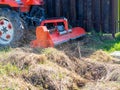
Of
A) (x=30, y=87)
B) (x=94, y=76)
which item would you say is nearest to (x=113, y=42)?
(x=94, y=76)

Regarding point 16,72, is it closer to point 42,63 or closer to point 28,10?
point 42,63

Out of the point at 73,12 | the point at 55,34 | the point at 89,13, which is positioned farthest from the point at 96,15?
the point at 55,34

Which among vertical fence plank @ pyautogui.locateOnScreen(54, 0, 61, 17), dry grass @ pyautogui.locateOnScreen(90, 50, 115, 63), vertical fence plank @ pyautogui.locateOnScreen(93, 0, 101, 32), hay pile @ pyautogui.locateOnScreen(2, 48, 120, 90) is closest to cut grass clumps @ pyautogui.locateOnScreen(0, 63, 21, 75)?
hay pile @ pyautogui.locateOnScreen(2, 48, 120, 90)

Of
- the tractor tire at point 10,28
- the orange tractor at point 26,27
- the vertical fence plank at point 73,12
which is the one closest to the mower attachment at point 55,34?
the orange tractor at point 26,27

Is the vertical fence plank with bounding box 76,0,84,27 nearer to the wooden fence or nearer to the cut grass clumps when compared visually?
the wooden fence

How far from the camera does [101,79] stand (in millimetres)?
7262

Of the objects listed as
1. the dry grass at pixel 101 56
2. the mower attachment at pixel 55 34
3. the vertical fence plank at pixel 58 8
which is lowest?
the dry grass at pixel 101 56

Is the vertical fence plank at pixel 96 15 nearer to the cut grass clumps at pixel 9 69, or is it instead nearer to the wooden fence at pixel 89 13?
the wooden fence at pixel 89 13

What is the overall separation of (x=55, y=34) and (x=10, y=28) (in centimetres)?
106

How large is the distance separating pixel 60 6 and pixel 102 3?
1.21 meters

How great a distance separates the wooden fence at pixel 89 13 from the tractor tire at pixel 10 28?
222 cm

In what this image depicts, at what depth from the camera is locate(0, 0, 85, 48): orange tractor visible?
8.81 meters

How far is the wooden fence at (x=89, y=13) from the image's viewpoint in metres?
10.6

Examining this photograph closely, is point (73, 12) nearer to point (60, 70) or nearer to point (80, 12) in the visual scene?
point (80, 12)
